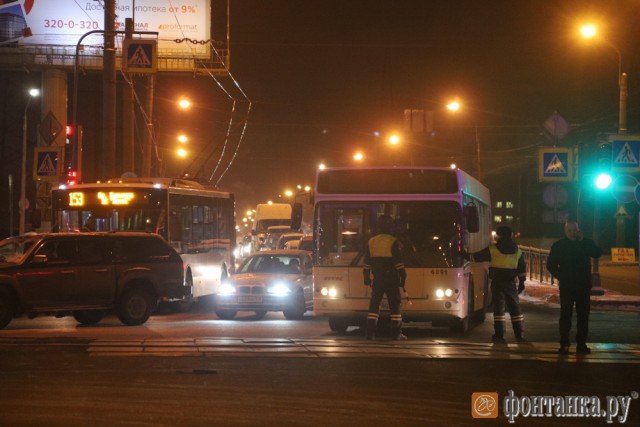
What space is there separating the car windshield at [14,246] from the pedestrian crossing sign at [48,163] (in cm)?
752

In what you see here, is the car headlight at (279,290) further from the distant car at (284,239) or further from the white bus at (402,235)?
the distant car at (284,239)

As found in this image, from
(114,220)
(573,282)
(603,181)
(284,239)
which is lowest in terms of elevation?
(573,282)

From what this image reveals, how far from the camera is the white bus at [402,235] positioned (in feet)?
54.6

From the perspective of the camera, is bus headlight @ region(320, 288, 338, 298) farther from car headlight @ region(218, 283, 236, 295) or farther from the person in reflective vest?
car headlight @ region(218, 283, 236, 295)

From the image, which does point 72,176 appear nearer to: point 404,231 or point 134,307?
point 134,307

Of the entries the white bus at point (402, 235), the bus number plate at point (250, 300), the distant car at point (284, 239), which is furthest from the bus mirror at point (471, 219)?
the distant car at point (284, 239)

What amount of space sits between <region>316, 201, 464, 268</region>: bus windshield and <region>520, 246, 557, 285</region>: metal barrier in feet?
61.1

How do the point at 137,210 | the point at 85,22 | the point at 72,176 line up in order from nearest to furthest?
the point at 137,210
the point at 72,176
the point at 85,22

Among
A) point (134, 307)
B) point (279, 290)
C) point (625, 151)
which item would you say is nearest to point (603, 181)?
point (625, 151)

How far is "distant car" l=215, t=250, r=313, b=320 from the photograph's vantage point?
21.2 m

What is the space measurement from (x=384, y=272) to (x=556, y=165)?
13764mm

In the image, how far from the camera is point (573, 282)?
46.1 ft

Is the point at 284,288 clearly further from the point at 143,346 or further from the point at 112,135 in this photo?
the point at 112,135

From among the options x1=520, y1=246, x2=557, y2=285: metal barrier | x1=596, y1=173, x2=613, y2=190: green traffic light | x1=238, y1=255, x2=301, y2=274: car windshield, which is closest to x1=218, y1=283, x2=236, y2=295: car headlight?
x1=238, y1=255, x2=301, y2=274: car windshield
